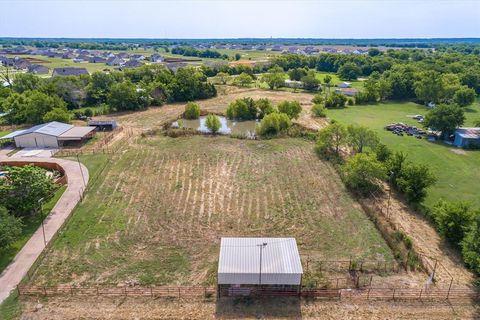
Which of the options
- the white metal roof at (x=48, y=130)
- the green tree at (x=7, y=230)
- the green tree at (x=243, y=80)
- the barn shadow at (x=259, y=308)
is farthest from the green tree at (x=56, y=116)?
the green tree at (x=243, y=80)

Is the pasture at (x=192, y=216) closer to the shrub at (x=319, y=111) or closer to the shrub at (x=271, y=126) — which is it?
the shrub at (x=271, y=126)

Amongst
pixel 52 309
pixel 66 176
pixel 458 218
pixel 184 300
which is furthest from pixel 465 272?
pixel 66 176

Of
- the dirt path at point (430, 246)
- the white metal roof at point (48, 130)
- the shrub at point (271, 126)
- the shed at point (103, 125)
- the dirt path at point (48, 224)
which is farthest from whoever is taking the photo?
the shed at point (103, 125)

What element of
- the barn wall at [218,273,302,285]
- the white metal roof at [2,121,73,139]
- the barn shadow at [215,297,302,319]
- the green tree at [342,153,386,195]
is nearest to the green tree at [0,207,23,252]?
the barn wall at [218,273,302,285]

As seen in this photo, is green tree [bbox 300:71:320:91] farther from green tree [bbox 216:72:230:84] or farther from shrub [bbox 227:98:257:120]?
shrub [bbox 227:98:257:120]

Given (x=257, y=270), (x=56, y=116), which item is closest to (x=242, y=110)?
(x=56, y=116)

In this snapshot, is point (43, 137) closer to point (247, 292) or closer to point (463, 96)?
point (247, 292)

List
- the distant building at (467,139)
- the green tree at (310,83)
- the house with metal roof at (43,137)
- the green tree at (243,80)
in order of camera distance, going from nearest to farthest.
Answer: the house with metal roof at (43,137) < the distant building at (467,139) < the green tree at (310,83) < the green tree at (243,80)
